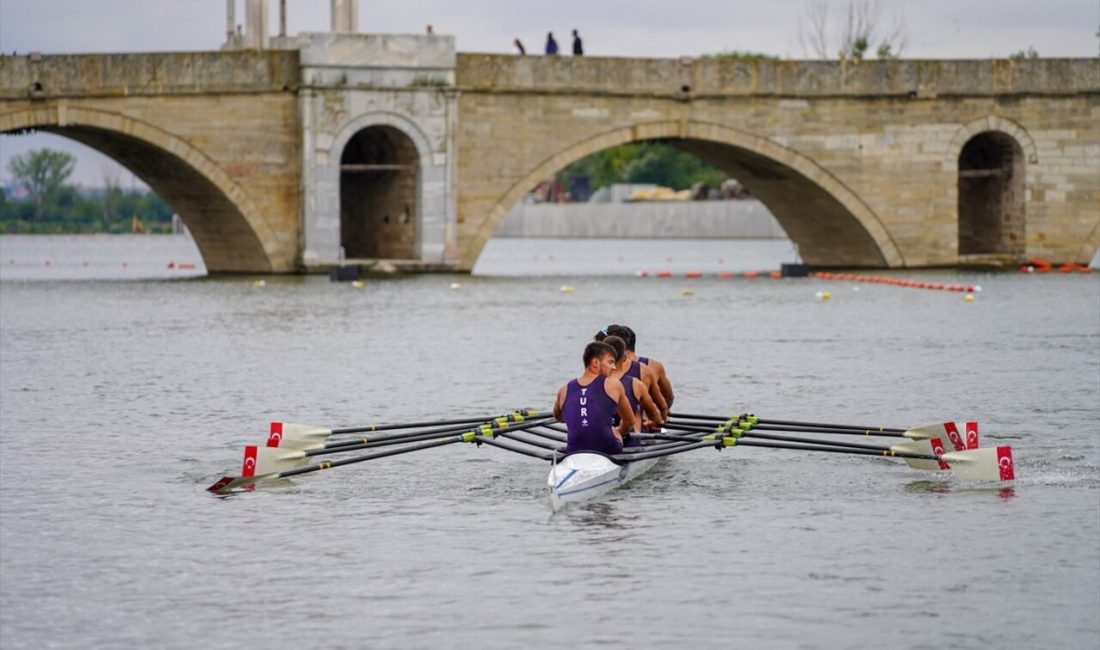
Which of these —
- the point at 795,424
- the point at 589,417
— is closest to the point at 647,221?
the point at 795,424

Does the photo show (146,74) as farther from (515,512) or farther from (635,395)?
(515,512)

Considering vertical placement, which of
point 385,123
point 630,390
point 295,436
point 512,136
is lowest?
point 295,436

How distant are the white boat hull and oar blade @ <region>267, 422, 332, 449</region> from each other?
8.39 ft

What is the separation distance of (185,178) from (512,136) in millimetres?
7233

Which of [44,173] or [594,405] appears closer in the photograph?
[594,405]

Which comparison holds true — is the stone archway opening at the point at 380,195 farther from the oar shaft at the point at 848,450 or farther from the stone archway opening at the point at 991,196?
the oar shaft at the point at 848,450

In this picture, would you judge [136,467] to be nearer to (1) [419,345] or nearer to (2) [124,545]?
(2) [124,545]

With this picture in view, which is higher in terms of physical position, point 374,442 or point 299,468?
point 374,442

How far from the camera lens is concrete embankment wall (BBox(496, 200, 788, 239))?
10144 centimetres

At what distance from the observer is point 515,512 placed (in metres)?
13.7

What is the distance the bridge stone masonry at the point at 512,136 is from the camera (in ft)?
135

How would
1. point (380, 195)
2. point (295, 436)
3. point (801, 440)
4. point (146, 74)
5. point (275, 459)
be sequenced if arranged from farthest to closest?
point (380, 195)
point (146, 74)
point (295, 436)
point (801, 440)
point (275, 459)

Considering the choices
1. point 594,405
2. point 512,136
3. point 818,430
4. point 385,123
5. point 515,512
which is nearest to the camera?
point 515,512

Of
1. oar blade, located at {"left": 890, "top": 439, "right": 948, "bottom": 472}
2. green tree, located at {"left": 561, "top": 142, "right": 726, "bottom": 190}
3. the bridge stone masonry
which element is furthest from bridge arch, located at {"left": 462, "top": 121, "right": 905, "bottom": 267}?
green tree, located at {"left": 561, "top": 142, "right": 726, "bottom": 190}
